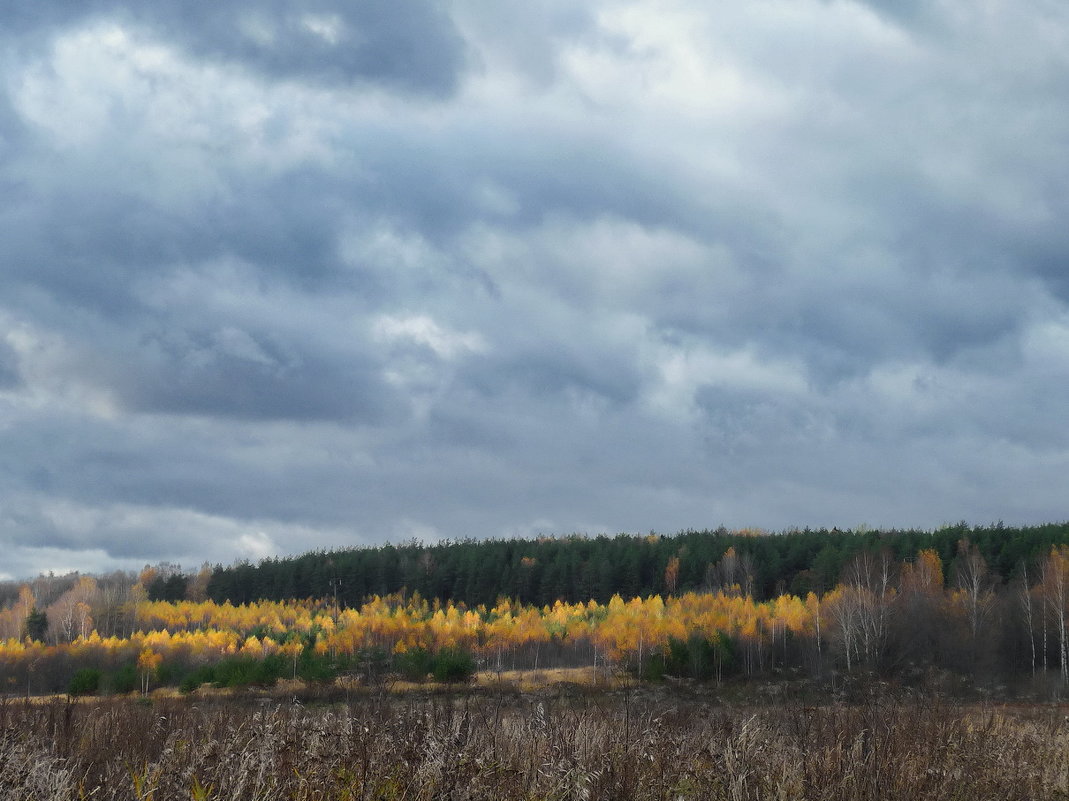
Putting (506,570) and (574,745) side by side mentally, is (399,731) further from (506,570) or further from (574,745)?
(506,570)

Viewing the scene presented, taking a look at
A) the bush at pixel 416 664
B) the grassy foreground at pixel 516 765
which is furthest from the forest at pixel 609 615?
the grassy foreground at pixel 516 765

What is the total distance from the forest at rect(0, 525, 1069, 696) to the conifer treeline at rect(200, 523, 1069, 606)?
0.96 ft

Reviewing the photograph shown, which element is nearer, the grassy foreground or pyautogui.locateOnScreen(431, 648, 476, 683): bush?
the grassy foreground

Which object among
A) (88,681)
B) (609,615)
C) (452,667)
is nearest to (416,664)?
(452,667)

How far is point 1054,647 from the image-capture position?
74.4 meters

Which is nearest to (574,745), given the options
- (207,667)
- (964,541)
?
(207,667)

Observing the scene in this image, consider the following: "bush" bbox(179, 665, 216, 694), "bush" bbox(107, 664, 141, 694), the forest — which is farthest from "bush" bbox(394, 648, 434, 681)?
"bush" bbox(107, 664, 141, 694)

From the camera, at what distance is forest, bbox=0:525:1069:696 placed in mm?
70500

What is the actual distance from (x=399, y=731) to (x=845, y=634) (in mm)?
66470

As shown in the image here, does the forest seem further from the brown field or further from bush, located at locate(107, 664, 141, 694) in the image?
the brown field

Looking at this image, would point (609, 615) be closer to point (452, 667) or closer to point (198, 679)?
point (452, 667)

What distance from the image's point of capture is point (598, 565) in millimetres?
118625

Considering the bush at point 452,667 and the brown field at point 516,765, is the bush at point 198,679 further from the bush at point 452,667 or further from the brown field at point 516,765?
the brown field at point 516,765

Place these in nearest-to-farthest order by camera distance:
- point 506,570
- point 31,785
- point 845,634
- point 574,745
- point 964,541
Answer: point 31,785 → point 574,745 → point 845,634 → point 964,541 → point 506,570
